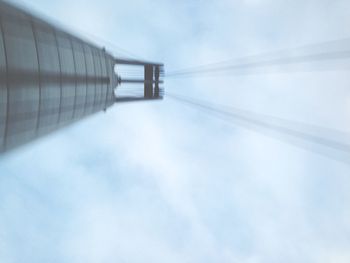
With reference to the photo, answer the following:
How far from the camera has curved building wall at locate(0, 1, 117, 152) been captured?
943 inches

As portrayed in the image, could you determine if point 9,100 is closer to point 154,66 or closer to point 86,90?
point 86,90

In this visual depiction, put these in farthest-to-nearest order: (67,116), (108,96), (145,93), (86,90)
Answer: (145,93), (108,96), (86,90), (67,116)

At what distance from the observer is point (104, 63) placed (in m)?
49.3

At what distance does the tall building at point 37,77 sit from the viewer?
2398cm

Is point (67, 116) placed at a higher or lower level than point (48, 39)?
lower

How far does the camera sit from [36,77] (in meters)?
27.8

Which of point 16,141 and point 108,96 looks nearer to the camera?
point 16,141

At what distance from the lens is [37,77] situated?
2797 cm

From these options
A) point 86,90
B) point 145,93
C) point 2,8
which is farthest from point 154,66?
point 2,8

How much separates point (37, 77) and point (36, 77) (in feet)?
0.52

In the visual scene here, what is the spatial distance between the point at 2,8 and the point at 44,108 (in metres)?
7.86

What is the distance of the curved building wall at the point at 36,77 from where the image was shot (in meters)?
24.0

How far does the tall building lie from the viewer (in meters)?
24.0

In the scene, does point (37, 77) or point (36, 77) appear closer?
point (36, 77)
